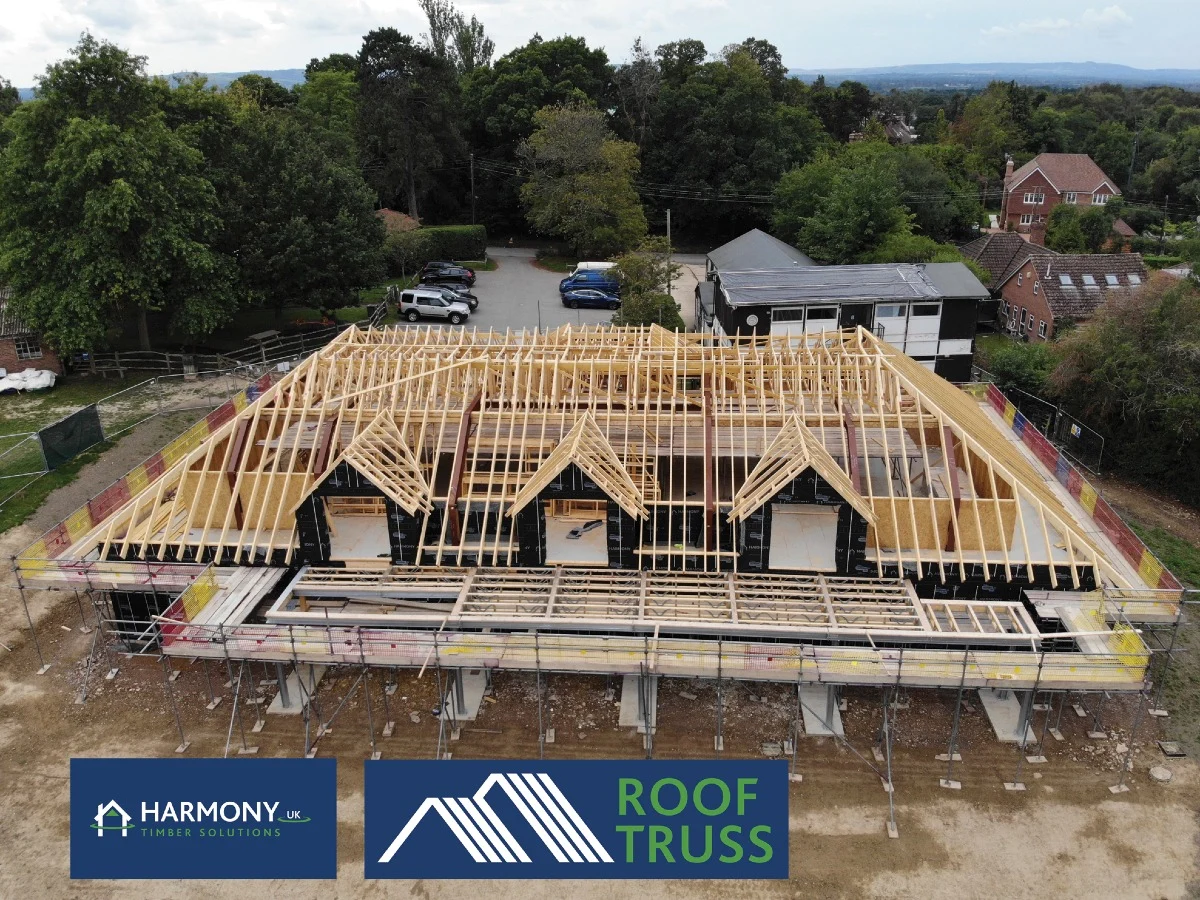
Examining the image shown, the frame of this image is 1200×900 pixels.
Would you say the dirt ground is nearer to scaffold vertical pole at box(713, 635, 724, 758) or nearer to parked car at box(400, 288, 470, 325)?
scaffold vertical pole at box(713, 635, 724, 758)

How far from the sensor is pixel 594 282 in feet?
150

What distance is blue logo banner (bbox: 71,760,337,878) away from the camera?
12.9 metres

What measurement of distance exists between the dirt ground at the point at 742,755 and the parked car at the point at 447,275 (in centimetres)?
3137

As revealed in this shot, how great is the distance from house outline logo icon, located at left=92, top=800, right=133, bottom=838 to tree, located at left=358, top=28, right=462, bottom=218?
49.5 m

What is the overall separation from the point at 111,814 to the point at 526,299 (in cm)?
3674

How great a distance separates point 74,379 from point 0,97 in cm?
2483

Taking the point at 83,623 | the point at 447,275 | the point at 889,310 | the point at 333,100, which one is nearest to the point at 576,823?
the point at 83,623

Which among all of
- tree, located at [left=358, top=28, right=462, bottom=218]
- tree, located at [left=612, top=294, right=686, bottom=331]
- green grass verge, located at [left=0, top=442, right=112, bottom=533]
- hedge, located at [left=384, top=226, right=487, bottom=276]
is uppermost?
tree, located at [left=358, top=28, right=462, bottom=218]

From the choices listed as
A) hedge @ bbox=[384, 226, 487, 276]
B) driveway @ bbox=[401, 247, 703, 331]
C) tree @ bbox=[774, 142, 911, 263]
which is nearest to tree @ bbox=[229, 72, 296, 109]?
hedge @ bbox=[384, 226, 487, 276]

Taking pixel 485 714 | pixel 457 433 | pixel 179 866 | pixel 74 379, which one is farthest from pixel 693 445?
pixel 74 379

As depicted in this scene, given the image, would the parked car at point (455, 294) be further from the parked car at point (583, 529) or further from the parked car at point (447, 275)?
the parked car at point (583, 529)

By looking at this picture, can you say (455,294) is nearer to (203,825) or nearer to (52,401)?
(52,401)

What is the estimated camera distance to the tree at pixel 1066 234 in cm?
5528

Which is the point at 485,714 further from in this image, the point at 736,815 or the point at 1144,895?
the point at 1144,895
